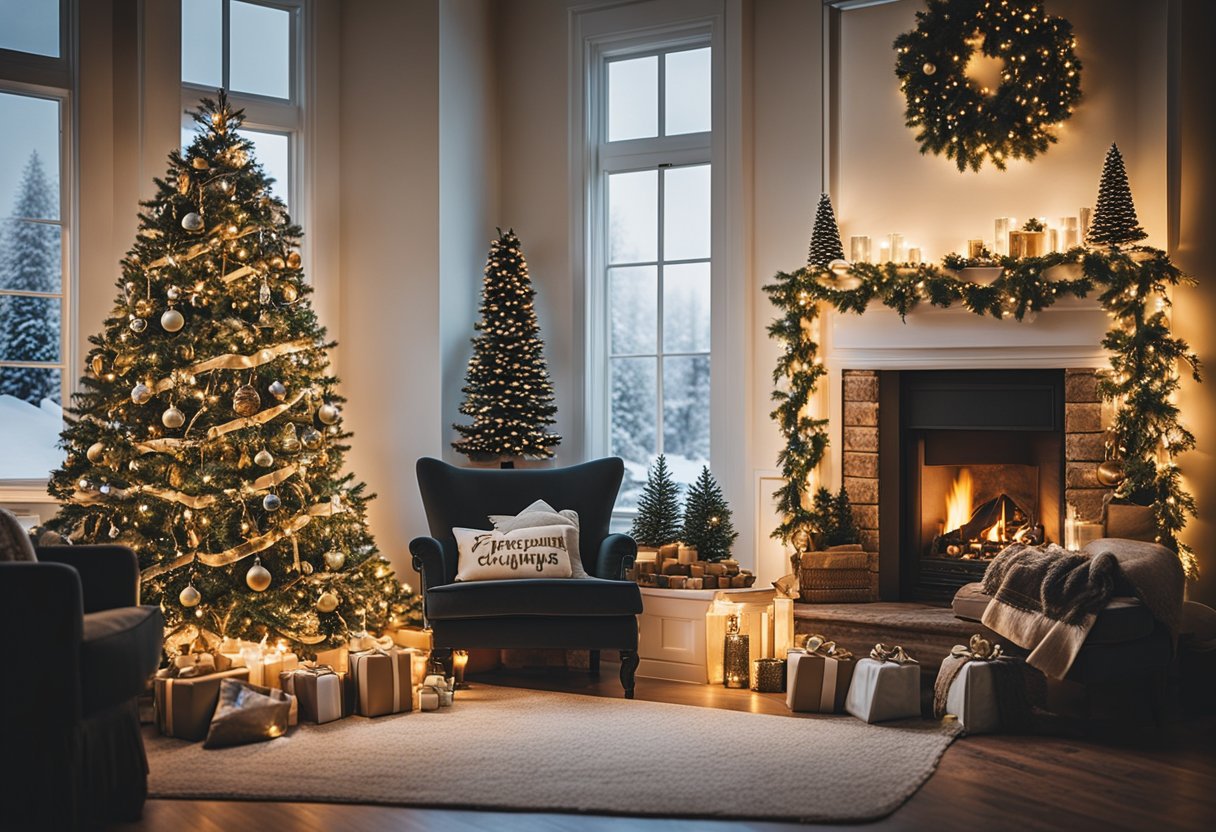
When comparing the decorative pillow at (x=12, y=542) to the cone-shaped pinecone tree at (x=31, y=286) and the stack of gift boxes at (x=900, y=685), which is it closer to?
the cone-shaped pinecone tree at (x=31, y=286)

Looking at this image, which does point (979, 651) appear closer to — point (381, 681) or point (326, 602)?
point (381, 681)

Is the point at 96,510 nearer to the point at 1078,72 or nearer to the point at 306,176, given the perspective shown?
the point at 306,176

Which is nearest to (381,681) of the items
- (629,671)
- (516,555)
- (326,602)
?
(326,602)

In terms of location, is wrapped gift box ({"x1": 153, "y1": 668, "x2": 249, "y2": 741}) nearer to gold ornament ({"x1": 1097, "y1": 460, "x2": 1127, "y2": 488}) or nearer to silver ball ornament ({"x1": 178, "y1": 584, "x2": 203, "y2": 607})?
silver ball ornament ({"x1": 178, "y1": 584, "x2": 203, "y2": 607})

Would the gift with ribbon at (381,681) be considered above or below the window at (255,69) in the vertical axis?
below

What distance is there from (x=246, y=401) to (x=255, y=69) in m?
2.26

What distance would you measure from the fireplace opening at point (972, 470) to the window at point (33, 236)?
4.11m

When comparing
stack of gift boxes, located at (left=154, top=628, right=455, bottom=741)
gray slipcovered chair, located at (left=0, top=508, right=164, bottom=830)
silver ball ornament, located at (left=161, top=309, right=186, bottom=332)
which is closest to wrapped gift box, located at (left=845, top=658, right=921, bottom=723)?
stack of gift boxes, located at (left=154, top=628, right=455, bottom=741)

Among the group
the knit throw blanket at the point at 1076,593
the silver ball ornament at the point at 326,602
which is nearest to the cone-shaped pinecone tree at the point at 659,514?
the silver ball ornament at the point at 326,602

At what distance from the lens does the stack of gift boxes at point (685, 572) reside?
5438mm

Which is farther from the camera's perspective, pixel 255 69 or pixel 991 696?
pixel 255 69

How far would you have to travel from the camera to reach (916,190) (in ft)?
18.9

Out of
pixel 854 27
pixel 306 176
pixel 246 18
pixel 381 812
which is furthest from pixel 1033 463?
pixel 246 18

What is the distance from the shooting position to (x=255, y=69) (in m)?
6.23
